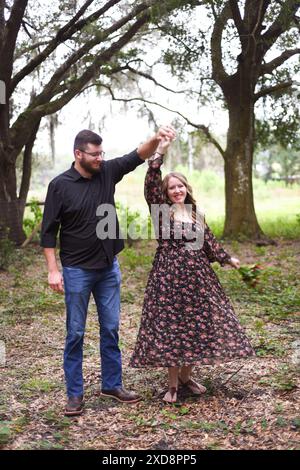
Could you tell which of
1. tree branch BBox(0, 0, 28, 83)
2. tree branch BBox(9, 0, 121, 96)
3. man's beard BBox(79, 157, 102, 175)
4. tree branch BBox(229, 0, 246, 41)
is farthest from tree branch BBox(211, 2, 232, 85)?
man's beard BBox(79, 157, 102, 175)

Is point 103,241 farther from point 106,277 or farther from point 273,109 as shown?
point 273,109

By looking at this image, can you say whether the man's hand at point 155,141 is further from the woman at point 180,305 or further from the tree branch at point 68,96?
the tree branch at point 68,96

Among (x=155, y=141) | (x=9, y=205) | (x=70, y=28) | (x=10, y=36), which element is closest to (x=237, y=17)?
(x=70, y=28)

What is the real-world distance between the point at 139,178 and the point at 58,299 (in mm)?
28696

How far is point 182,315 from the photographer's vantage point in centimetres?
469

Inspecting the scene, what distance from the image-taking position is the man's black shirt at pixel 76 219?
4.60m

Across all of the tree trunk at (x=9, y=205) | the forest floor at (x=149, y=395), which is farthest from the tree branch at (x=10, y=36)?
the forest floor at (x=149, y=395)

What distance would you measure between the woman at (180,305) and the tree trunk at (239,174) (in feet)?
33.6

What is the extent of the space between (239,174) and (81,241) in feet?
36.0

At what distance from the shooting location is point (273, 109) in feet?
51.6

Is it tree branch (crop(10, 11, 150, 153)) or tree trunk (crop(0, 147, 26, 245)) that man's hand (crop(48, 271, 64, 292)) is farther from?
tree trunk (crop(0, 147, 26, 245))

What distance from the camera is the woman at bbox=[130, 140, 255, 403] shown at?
4.66m

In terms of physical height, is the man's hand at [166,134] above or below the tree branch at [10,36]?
below
